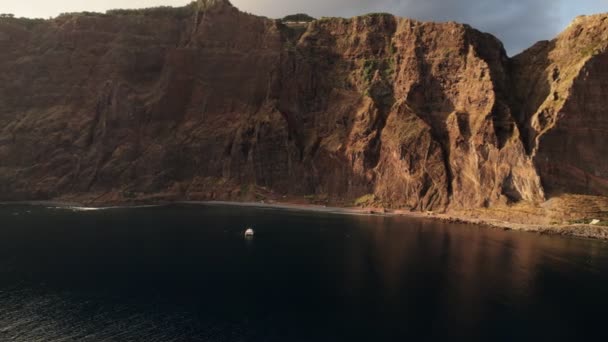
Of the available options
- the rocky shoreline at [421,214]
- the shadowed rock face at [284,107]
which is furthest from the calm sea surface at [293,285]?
the shadowed rock face at [284,107]

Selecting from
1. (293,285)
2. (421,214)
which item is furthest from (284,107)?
(293,285)

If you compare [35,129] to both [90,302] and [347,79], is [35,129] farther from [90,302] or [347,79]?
[90,302]

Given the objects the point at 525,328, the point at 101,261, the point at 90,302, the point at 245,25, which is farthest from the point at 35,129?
the point at 525,328

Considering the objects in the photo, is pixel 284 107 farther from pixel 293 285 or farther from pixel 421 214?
pixel 293 285

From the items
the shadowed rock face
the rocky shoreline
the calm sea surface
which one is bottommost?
the calm sea surface

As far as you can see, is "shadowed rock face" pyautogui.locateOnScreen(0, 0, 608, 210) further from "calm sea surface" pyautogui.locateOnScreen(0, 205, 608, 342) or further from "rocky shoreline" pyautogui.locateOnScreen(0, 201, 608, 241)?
"calm sea surface" pyautogui.locateOnScreen(0, 205, 608, 342)

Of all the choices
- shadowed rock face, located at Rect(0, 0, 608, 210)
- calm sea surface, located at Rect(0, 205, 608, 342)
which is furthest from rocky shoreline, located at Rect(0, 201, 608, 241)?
calm sea surface, located at Rect(0, 205, 608, 342)
